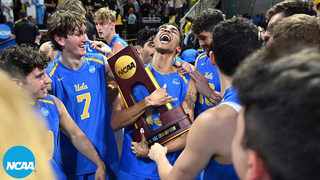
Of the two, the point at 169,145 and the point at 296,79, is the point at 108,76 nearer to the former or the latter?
the point at 169,145

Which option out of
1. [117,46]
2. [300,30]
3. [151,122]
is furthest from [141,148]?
[117,46]

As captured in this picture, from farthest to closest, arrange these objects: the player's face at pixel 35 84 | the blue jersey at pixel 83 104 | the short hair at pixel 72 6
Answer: the short hair at pixel 72 6, the blue jersey at pixel 83 104, the player's face at pixel 35 84

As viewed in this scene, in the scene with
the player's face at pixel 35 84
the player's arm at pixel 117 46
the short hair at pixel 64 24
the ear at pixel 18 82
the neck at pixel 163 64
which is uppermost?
the short hair at pixel 64 24

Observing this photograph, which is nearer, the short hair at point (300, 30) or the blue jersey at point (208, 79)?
the short hair at point (300, 30)

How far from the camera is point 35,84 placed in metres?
2.40

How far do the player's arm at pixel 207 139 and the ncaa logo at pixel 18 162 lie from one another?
1014 millimetres

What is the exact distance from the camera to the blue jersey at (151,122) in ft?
9.27

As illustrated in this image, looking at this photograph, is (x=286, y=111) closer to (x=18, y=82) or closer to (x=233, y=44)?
(x=233, y=44)

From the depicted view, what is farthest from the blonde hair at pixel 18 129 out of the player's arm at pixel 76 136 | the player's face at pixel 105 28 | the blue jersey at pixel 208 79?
the player's face at pixel 105 28

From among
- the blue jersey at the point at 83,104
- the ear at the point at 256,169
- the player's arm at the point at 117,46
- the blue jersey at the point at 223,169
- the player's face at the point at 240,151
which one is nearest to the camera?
the ear at the point at 256,169

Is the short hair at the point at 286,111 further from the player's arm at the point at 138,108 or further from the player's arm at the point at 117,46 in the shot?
the player's arm at the point at 117,46

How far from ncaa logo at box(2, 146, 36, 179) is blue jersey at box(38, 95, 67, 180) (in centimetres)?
176

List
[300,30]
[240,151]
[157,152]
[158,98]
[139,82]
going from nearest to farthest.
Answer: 1. [240,151]
2. [300,30]
3. [157,152]
4. [158,98]
5. [139,82]

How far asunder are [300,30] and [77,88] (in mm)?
2232
